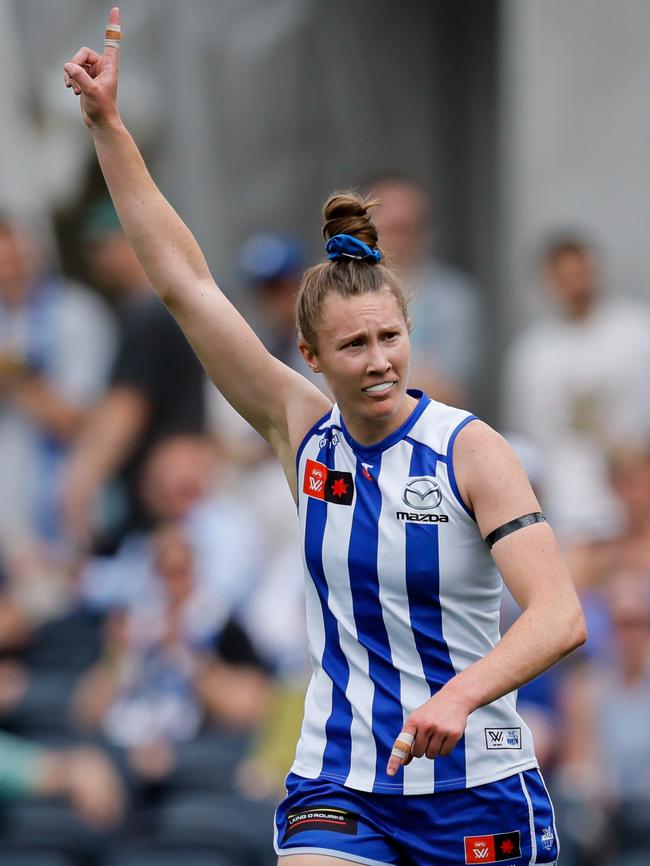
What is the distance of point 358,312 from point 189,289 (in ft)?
1.73

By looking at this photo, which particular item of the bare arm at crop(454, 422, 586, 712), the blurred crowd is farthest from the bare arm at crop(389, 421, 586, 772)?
the blurred crowd

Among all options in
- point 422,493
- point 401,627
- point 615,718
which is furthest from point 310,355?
point 615,718

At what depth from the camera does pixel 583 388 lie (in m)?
8.34

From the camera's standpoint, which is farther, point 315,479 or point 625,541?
point 625,541

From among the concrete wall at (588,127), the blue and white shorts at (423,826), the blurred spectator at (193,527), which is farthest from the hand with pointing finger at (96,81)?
the concrete wall at (588,127)

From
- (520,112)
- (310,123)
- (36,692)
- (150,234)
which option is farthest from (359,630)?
(310,123)

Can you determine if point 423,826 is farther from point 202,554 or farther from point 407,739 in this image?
point 202,554

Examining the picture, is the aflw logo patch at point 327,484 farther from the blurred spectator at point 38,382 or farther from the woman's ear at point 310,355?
the blurred spectator at point 38,382

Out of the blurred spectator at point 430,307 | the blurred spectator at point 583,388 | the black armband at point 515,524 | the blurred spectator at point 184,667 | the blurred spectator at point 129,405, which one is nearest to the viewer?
the black armband at point 515,524

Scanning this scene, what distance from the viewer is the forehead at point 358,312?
3.81 meters

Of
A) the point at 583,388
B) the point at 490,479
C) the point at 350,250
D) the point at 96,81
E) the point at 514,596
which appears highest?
the point at 583,388

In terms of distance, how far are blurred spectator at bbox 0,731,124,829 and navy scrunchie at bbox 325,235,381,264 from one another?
4198 millimetres

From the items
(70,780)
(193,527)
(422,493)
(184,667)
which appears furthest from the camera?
(193,527)

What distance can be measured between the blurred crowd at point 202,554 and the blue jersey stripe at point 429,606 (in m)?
2.91
